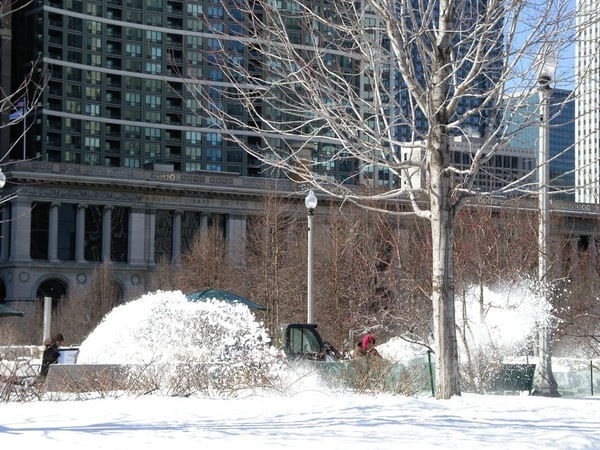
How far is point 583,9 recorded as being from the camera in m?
16.4

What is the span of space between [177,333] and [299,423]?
33.0ft

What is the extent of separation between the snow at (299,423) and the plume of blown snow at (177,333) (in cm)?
411

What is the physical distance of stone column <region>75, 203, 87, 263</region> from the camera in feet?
321

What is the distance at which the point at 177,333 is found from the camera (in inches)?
856

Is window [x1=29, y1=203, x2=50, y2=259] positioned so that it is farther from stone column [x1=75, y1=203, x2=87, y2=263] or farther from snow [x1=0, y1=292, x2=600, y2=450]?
snow [x1=0, y1=292, x2=600, y2=450]

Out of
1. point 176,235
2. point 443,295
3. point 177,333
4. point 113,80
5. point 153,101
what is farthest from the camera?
point 153,101

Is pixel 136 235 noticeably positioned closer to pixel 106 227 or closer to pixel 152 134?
pixel 106 227

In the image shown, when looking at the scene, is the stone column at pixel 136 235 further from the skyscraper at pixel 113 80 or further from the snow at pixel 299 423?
the snow at pixel 299 423

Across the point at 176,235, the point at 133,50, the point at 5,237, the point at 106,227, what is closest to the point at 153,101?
the point at 133,50

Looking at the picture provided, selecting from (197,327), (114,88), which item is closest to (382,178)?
(114,88)

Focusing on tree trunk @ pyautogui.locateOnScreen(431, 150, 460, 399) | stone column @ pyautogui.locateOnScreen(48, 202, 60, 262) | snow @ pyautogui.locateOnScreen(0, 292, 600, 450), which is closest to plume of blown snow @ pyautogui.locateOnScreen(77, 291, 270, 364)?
snow @ pyautogui.locateOnScreen(0, 292, 600, 450)

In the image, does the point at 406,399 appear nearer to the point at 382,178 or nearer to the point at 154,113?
the point at 382,178

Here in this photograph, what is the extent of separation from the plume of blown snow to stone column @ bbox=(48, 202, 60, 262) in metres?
75.6

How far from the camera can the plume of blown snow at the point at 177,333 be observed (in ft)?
66.9
